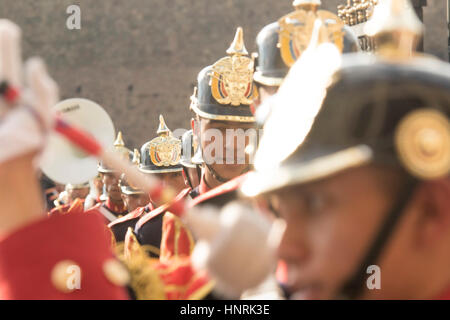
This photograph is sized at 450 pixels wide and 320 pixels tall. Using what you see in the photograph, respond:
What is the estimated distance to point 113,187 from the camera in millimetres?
10211

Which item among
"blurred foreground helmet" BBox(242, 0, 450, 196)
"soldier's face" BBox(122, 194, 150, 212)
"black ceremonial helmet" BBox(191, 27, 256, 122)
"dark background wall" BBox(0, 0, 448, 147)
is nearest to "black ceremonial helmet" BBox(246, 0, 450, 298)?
"blurred foreground helmet" BBox(242, 0, 450, 196)

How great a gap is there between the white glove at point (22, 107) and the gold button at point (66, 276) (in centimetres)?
31

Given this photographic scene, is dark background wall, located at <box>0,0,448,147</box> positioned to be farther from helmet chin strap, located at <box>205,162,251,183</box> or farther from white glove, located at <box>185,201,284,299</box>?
white glove, located at <box>185,201,284,299</box>

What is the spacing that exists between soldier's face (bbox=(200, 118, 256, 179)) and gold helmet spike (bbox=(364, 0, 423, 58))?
8.00 feet

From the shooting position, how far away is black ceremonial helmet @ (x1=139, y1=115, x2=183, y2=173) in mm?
8234

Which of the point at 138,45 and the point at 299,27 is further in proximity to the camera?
the point at 138,45

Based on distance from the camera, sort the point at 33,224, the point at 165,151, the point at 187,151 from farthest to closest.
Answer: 1. the point at 187,151
2. the point at 165,151
3. the point at 33,224

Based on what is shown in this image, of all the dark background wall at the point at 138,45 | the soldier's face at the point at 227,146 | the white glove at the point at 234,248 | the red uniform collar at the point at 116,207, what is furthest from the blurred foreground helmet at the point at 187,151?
the dark background wall at the point at 138,45

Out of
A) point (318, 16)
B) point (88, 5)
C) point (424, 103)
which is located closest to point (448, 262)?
point (424, 103)

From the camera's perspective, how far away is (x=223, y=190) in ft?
9.98

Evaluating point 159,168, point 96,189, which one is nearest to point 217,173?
point 159,168

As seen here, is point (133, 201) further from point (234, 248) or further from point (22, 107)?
point (234, 248)

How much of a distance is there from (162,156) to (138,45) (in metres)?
15.7

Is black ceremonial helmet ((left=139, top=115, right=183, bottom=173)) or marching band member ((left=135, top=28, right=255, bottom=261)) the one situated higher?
marching band member ((left=135, top=28, right=255, bottom=261))
